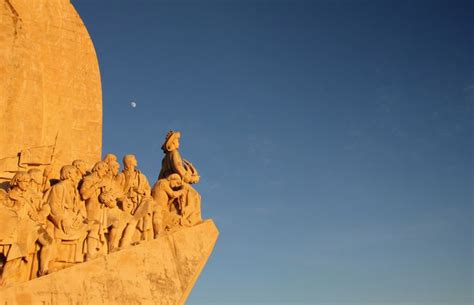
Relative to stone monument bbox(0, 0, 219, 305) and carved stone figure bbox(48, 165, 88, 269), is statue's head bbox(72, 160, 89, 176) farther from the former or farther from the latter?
carved stone figure bbox(48, 165, 88, 269)

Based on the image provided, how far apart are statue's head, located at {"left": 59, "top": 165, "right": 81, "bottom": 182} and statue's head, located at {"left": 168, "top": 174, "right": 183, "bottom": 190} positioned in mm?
1928

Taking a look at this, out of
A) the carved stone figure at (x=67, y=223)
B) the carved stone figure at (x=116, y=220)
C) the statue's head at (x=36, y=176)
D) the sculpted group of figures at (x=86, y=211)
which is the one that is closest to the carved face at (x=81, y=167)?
the sculpted group of figures at (x=86, y=211)

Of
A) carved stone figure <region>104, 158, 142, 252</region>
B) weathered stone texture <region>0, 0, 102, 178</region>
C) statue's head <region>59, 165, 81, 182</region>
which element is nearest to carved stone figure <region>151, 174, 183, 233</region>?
carved stone figure <region>104, 158, 142, 252</region>

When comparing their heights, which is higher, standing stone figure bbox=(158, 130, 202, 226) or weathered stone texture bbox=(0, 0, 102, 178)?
weathered stone texture bbox=(0, 0, 102, 178)

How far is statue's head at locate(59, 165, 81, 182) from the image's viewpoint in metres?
10.0

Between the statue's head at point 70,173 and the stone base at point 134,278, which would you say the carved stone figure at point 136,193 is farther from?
the statue's head at point 70,173

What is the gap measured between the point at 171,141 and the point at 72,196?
→ 2.68 meters

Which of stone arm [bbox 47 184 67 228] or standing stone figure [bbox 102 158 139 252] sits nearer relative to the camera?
stone arm [bbox 47 184 67 228]

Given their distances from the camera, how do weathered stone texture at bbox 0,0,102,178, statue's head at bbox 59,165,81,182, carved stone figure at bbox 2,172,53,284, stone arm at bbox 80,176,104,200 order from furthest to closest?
weathered stone texture at bbox 0,0,102,178 → stone arm at bbox 80,176,104,200 → statue's head at bbox 59,165,81,182 → carved stone figure at bbox 2,172,53,284

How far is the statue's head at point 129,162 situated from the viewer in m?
11.2

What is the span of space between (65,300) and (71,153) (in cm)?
420

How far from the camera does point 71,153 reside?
12.5 m

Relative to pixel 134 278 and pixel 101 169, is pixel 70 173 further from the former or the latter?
pixel 134 278

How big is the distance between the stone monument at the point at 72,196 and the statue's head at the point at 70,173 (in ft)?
0.05
